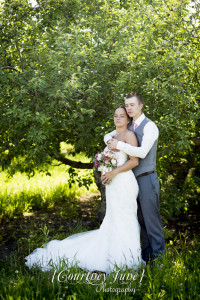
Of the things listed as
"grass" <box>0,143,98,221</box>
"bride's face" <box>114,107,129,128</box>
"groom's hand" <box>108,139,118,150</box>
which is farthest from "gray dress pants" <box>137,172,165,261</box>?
"grass" <box>0,143,98,221</box>

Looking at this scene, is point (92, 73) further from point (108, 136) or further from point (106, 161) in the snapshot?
point (106, 161)

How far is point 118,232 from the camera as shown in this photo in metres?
4.12

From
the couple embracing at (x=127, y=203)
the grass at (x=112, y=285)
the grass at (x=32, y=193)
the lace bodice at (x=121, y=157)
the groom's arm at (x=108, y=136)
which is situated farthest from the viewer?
the grass at (x=32, y=193)

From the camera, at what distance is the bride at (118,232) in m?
4.01

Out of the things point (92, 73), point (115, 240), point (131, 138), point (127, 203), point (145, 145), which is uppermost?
point (92, 73)

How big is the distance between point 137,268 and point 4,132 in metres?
2.72

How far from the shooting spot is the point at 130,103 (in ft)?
13.3

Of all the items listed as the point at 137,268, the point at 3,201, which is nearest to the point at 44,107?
the point at 137,268

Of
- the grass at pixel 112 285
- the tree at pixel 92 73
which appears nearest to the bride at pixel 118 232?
the grass at pixel 112 285

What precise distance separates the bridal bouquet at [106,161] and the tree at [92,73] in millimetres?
522

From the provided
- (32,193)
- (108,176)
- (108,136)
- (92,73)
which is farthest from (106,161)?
(32,193)

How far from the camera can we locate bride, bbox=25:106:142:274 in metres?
→ 4.01

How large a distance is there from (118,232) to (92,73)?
217cm

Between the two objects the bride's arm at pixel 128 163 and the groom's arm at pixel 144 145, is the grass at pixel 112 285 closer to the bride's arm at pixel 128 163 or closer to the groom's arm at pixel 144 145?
the bride's arm at pixel 128 163
